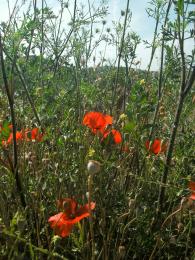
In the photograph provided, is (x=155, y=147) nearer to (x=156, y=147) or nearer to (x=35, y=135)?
(x=156, y=147)

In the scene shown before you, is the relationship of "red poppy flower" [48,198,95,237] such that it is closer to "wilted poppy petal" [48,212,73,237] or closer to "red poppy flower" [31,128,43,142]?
"wilted poppy petal" [48,212,73,237]

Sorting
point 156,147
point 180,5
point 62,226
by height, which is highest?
point 180,5

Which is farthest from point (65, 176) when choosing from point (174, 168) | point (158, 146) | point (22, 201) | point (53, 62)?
point (53, 62)

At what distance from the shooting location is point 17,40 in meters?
1.84

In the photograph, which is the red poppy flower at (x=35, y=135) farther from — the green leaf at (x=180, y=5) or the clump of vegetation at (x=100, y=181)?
the green leaf at (x=180, y=5)

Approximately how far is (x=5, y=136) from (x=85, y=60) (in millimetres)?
2230

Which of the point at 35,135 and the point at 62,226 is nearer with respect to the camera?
the point at 62,226

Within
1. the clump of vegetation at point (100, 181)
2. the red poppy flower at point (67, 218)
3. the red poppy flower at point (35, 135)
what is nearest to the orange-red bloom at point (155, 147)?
the clump of vegetation at point (100, 181)

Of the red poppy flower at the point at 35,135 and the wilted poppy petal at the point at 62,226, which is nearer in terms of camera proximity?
the wilted poppy petal at the point at 62,226

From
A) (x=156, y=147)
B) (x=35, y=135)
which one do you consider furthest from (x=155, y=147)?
(x=35, y=135)

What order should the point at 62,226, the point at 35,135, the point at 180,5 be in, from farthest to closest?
the point at 35,135
the point at 180,5
the point at 62,226

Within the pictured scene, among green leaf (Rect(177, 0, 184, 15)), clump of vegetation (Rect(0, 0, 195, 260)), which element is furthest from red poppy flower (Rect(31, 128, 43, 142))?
green leaf (Rect(177, 0, 184, 15))

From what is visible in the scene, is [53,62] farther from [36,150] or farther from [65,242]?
[65,242]

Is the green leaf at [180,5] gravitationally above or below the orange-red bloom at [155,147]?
above
